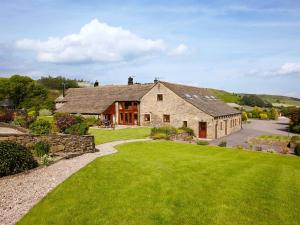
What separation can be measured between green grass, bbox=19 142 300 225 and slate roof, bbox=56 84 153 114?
1201 inches

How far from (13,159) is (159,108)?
97.0ft

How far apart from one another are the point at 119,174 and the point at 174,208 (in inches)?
181

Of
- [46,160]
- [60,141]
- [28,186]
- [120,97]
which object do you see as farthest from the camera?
[120,97]

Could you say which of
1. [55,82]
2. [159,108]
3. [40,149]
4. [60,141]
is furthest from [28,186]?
[55,82]

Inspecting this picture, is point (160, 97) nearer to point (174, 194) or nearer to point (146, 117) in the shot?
point (146, 117)

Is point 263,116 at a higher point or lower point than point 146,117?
lower

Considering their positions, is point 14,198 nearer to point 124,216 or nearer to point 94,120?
point 124,216

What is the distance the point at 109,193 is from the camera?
11.4m

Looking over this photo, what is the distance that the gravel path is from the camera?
32.7 feet

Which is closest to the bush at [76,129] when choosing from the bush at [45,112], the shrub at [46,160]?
the shrub at [46,160]

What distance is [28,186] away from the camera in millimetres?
12414

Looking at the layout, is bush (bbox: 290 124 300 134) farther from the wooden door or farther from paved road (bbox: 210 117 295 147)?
the wooden door

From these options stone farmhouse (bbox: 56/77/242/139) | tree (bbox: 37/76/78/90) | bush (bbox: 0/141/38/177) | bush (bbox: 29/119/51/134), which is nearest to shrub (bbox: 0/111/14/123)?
stone farmhouse (bbox: 56/77/242/139)

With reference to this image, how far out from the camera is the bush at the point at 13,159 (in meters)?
13.7
